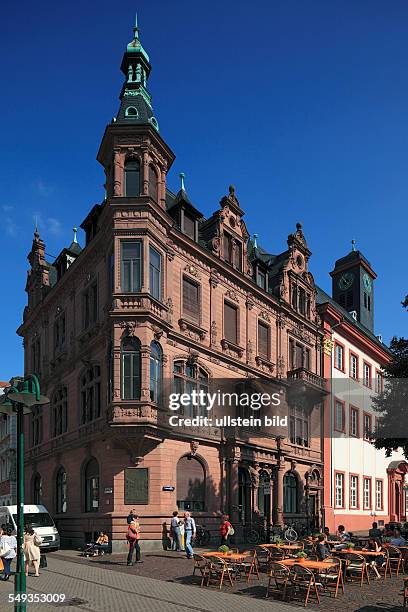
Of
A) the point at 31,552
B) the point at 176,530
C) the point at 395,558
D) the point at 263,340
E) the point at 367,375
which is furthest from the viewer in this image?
the point at 367,375

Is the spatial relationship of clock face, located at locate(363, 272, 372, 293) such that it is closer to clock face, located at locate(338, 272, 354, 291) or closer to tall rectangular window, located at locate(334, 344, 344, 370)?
clock face, located at locate(338, 272, 354, 291)

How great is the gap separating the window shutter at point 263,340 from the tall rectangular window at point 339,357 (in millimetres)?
9241

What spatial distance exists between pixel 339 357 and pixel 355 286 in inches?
504

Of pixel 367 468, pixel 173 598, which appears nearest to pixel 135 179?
pixel 173 598

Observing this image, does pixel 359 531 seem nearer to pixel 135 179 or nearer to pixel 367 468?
pixel 367 468

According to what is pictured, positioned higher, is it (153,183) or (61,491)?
(153,183)

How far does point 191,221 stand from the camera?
33.6 m

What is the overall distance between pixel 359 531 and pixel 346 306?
2015cm

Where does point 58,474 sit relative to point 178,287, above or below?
below

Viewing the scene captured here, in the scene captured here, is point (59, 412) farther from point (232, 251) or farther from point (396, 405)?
point (396, 405)

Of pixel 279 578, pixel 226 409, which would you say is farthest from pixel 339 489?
pixel 279 578

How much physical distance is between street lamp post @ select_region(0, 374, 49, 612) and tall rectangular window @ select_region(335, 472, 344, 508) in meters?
35.2

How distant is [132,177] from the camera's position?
29828 mm

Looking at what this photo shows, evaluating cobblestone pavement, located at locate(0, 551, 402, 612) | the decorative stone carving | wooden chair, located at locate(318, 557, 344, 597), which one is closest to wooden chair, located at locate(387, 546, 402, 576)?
cobblestone pavement, located at locate(0, 551, 402, 612)
